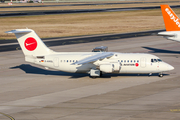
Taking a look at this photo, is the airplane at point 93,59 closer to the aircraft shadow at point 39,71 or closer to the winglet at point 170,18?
the aircraft shadow at point 39,71

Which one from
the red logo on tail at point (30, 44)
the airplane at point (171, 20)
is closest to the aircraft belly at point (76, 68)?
the red logo on tail at point (30, 44)

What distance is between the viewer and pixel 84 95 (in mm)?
32344

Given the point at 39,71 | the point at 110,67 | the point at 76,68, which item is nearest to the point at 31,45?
the point at 39,71

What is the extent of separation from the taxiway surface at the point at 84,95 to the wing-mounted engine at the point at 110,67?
1469 millimetres

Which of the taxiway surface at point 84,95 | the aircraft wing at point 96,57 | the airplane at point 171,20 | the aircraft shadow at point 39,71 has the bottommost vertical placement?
the taxiway surface at point 84,95

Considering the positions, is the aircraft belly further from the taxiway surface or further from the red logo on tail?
the red logo on tail

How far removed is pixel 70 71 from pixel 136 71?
952 centimetres

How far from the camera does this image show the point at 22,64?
52.1m

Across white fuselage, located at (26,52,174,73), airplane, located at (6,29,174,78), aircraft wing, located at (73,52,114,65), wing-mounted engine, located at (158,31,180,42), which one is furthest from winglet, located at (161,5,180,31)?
aircraft wing, located at (73,52,114,65)

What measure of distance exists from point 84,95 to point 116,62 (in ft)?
31.5

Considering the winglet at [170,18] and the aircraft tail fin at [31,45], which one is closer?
the aircraft tail fin at [31,45]

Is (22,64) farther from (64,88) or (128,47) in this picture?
(128,47)

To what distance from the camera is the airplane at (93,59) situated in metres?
39.9

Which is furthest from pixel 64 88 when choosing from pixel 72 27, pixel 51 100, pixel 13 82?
pixel 72 27
